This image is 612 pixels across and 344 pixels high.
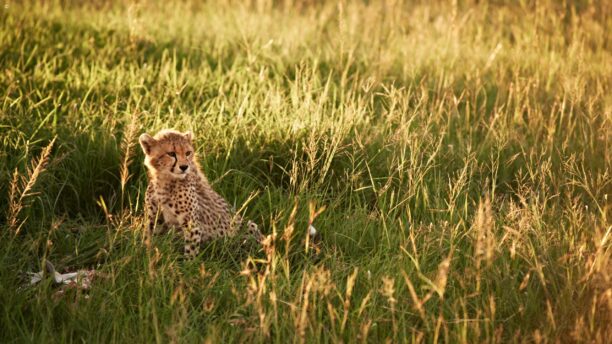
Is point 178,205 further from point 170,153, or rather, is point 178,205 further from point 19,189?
point 19,189

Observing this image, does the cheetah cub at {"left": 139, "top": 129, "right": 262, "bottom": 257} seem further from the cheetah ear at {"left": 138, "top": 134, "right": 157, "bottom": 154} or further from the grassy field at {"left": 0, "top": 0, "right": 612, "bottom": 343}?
the grassy field at {"left": 0, "top": 0, "right": 612, "bottom": 343}

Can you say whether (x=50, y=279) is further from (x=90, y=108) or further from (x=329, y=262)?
(x=90, y=108)

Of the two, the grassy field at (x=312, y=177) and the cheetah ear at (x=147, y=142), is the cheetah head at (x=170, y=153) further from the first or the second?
the grassy field at (x=312, y=177)

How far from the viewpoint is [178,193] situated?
3873 mm

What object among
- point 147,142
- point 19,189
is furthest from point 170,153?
point 19,189

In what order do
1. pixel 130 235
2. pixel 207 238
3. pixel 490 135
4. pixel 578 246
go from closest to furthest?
pixel 578 246, pixel 130 235, pixel 207 238, pixel 490 135

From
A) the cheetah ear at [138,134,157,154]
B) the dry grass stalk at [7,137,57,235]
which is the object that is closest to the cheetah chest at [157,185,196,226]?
the cheetah ear at [138,134,157,154]

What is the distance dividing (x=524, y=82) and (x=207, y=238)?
303cm

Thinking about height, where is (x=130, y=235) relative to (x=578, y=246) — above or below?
below

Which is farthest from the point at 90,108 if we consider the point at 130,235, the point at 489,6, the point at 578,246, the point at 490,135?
the point at 489,6

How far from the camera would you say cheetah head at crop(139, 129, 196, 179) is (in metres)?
3.84

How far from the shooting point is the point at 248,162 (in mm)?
4414

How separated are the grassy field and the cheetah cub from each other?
0.13m

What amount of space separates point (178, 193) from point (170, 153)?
0.21 meters
